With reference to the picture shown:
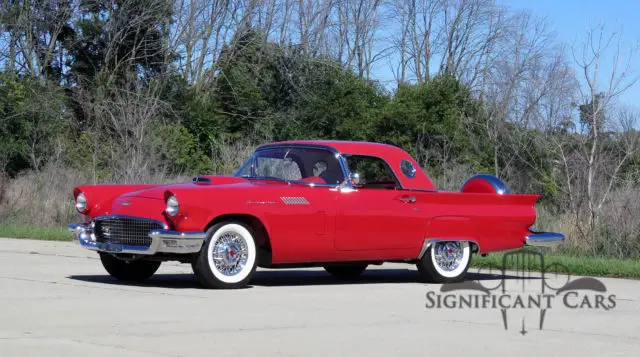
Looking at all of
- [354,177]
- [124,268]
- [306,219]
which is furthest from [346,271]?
[124,268]

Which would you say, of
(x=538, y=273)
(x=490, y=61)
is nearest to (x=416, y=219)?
(x=538, y=273)

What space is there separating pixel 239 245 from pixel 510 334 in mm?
3590

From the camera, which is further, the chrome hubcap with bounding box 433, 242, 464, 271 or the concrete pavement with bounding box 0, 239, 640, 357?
the chrome hubcap with bounding box 433, 242, 464, 271

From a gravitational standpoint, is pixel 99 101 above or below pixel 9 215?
above

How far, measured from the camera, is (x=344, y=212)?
1095 cm

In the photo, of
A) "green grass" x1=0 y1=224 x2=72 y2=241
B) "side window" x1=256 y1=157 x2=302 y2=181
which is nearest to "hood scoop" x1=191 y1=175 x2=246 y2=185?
"side window" x1=256 y1=157 x2=302 y2=181

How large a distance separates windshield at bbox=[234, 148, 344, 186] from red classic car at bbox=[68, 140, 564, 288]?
14 mm

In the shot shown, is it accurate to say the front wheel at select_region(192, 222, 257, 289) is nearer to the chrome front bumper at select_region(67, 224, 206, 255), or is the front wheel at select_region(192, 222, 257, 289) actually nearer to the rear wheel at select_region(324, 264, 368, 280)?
the chrome front bumper at select_region(67, 224, 206, 255)

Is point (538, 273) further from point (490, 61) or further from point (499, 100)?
point (490, 61)

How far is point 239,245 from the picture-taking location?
10.4 metres

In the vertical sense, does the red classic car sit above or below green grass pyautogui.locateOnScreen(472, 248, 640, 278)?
above

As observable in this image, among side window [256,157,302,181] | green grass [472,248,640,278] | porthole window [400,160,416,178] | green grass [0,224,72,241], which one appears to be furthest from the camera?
green grass [0,224,72,241]

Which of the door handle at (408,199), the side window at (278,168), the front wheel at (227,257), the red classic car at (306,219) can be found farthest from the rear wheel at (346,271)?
the front wheel at (227,257)

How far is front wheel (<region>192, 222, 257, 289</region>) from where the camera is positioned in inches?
398
